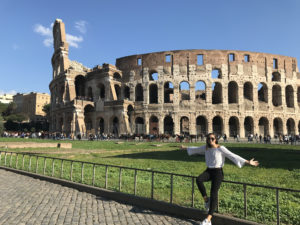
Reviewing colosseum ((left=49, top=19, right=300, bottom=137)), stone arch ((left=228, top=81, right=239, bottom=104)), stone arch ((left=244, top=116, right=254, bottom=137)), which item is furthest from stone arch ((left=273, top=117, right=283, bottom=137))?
stone arch ((left=228, top=81, right=239, bottom=104))

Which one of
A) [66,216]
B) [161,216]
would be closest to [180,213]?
[161,216]

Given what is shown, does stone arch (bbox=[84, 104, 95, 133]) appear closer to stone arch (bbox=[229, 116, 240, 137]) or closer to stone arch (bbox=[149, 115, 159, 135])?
stone arch (bbox=[149, 115, 159, 135])

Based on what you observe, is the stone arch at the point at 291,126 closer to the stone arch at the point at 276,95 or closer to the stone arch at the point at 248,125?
the stone arch at the point at 276,95

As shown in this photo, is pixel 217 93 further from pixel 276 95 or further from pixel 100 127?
pixel 100 127

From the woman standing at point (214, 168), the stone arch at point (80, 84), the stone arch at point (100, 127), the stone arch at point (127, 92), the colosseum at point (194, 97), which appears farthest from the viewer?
the stone arch at point (80, 84)

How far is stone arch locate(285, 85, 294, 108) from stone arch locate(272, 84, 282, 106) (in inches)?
86.2

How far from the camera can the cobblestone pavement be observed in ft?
13.3

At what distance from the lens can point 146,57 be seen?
35.0 m

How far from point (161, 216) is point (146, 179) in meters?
2.93

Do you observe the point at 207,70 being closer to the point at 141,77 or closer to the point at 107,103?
the point at 141,77

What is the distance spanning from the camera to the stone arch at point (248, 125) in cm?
3294

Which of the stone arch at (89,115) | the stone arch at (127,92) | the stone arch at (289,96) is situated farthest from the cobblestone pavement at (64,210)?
the stone arch at (289,96)

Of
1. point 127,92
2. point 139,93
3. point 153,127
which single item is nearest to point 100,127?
point 127,92

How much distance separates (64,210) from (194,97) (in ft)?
97.1
